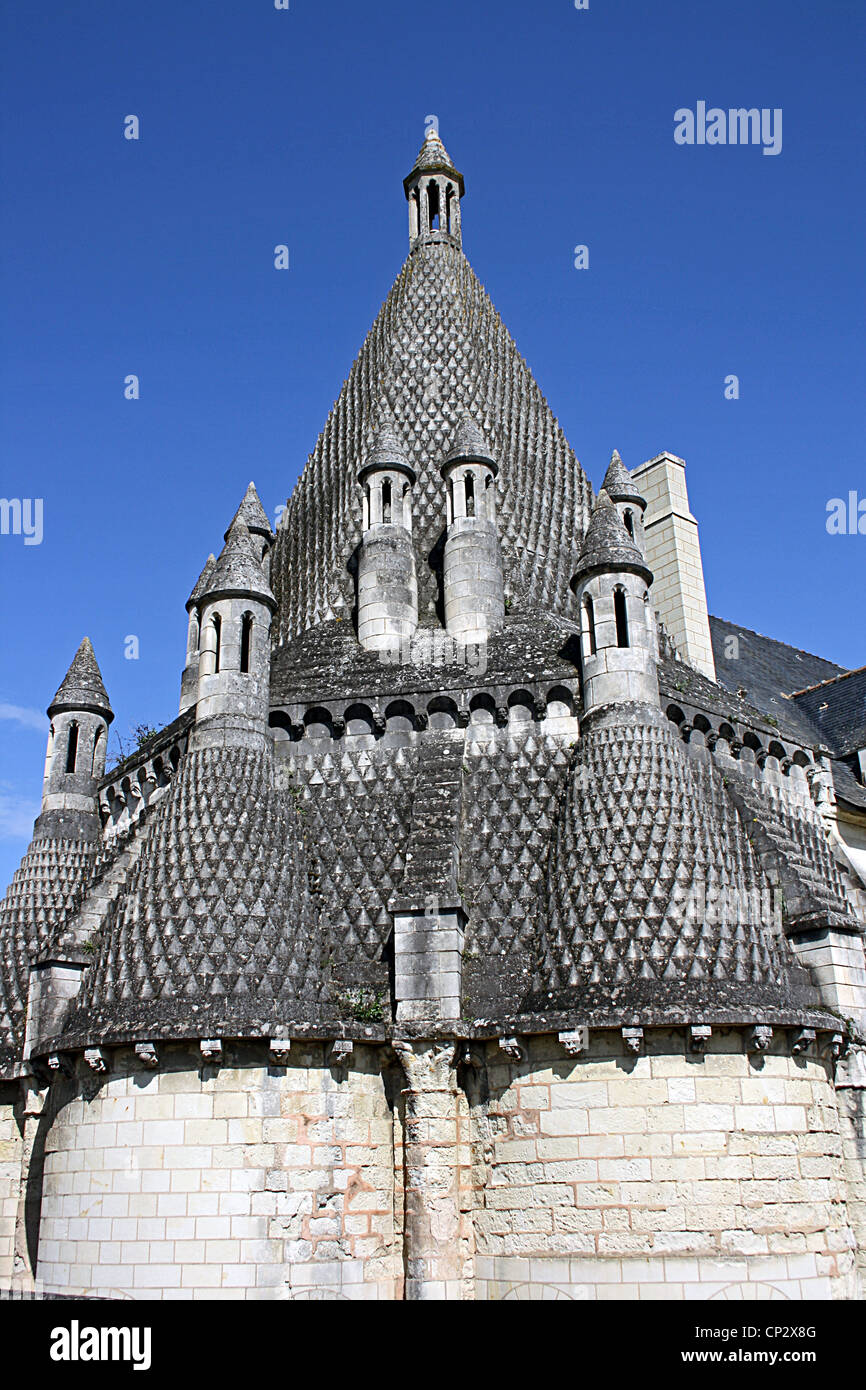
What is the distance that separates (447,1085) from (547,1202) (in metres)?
1.55

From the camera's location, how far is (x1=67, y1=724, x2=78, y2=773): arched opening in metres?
19.2

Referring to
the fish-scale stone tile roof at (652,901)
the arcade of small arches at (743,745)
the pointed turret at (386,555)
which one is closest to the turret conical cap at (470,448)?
the pointed turret at (386,555)

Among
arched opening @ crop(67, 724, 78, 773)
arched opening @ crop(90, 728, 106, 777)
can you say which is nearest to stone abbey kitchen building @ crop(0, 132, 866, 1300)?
arched opening @ crop(90, 728, 106, 777)

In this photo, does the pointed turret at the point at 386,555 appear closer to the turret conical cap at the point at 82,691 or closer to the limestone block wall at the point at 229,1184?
the turret conical cap at the point at 82,691

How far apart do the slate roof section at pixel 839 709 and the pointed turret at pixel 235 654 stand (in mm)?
13423

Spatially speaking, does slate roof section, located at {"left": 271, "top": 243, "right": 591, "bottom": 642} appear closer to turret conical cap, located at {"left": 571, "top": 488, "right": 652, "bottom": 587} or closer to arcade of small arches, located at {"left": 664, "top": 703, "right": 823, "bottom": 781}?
turret conical cap, located at {"left": 571, "top": 488, "right": 652, "bottom": 587}

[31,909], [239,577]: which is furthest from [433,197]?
[31,909]

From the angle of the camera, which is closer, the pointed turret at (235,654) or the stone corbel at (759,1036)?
the stone corbel at (759,1036)

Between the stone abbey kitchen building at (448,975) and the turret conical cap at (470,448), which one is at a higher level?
the turret conical cap at (470,448)

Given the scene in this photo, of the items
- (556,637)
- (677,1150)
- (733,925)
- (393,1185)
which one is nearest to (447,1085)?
(393,1185)

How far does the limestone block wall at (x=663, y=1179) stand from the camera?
440 inches

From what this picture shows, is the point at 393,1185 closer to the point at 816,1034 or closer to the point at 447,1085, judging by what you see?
the point at 447,1085

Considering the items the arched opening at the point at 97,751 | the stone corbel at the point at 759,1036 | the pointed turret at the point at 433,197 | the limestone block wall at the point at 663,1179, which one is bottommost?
the limestone block wall at the point at 663,1179
